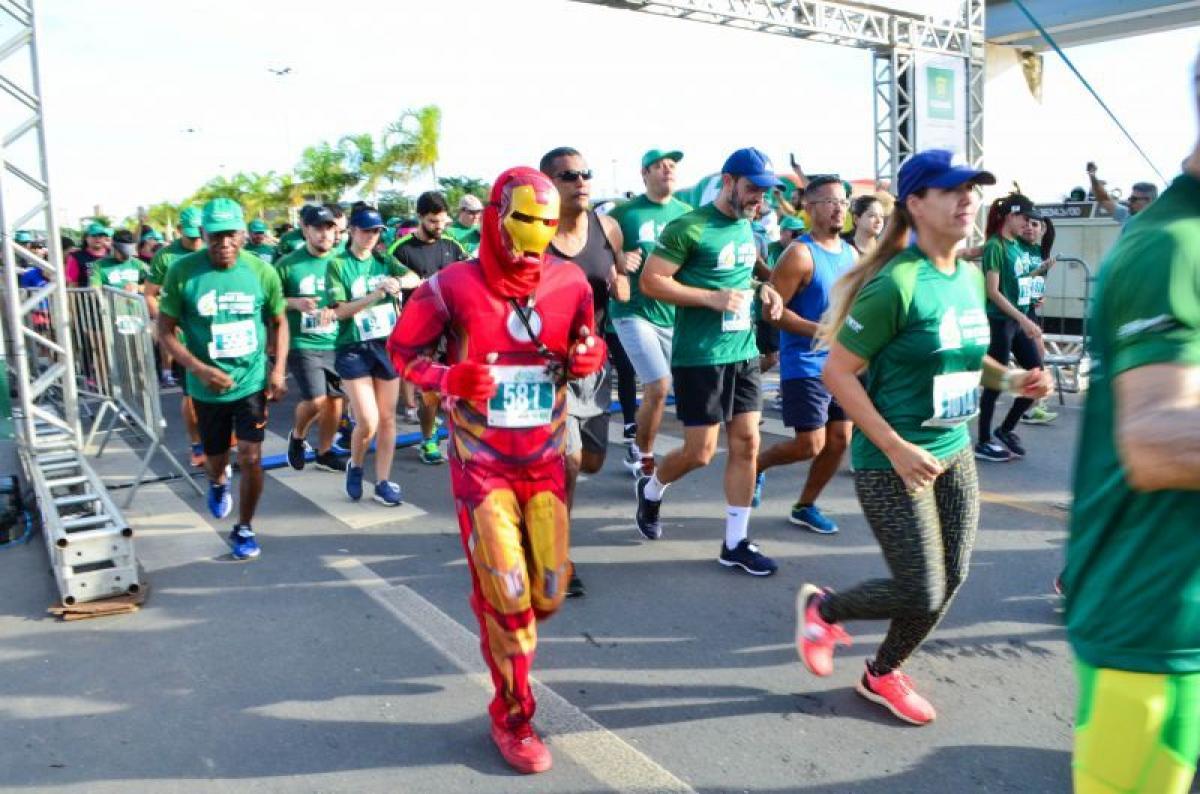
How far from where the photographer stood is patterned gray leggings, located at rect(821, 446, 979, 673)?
9.94 feet

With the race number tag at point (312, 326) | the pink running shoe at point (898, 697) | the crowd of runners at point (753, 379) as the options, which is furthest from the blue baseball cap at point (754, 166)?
the race number tag at point (312, 326)

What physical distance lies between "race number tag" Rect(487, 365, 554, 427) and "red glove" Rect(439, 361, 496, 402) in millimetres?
147

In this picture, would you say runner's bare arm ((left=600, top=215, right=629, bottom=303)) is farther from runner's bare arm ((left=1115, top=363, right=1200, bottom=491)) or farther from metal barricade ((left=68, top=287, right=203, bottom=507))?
runner's bare arm ((left=1115, top=363, right=1200, bottom=491))

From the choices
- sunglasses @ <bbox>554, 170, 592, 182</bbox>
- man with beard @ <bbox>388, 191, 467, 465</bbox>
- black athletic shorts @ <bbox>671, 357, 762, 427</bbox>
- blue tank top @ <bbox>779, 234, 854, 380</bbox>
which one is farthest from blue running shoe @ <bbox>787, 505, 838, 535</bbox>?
man with beard @ <bbox>388, 191, 467, 465</bbox>

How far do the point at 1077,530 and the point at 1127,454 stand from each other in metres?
0.33

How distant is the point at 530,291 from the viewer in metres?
3.31

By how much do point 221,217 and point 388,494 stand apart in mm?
2153

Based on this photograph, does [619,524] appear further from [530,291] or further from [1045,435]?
[1045,435]

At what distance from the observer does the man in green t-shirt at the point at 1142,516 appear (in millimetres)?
1486

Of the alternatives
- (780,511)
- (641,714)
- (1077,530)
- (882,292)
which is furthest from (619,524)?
(1077,530)

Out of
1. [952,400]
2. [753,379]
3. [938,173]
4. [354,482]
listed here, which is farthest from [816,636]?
[354,482]

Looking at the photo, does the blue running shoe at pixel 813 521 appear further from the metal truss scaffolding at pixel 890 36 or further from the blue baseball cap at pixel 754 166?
the metal truss scaffolding at pixel 890 36

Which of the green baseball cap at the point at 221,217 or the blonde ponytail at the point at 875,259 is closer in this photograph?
the blonde ponytail at the point at 875,259

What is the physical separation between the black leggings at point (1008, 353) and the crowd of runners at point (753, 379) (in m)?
0.02
